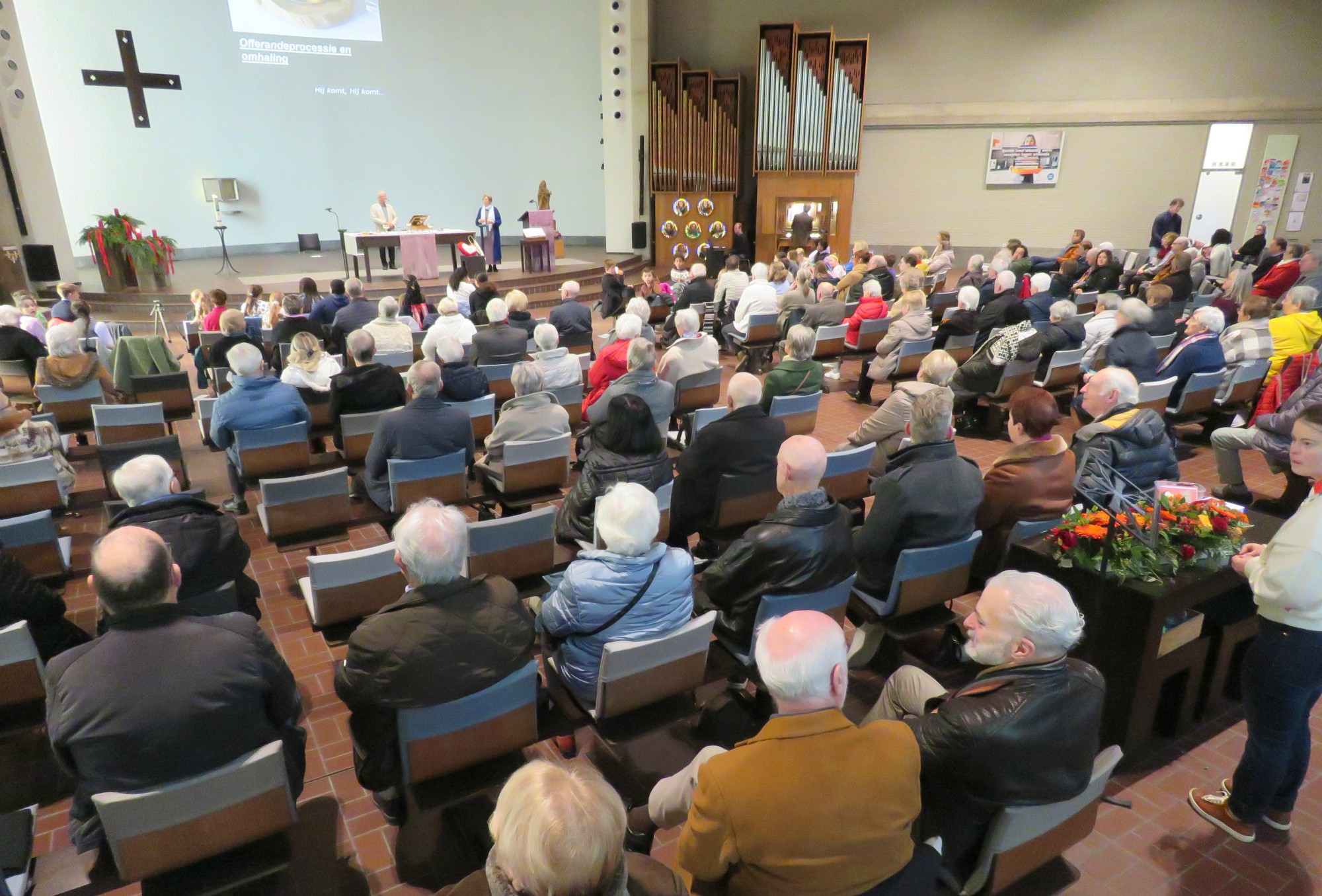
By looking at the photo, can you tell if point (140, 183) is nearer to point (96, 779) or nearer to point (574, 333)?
point (574, 333)

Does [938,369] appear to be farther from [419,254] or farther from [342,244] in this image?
[342,244]

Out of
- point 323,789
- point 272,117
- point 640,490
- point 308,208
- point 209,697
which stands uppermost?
point 272,117

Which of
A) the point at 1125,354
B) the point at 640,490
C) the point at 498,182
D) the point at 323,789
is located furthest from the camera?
the point at 498,182

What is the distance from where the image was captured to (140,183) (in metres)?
13.7

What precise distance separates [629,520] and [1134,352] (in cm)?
480

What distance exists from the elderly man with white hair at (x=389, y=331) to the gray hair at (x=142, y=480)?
12.1 feet

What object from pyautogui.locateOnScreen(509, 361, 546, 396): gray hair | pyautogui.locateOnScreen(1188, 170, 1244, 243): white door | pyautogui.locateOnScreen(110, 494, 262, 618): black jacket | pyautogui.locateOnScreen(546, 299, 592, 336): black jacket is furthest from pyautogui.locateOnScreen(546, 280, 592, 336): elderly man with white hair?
pyautogui.locateOnScreen(1188, 170, 1244, 243): white door

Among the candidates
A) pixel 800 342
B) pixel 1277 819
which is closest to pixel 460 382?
pixel 800 342

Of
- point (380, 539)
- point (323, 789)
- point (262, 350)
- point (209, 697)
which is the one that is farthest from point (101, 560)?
point (262, 350)

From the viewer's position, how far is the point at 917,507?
3113 millimetres

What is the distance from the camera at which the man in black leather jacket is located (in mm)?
2752

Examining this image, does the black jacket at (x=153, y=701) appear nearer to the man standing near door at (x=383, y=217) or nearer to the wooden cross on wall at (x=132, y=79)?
the man standing near door at (x=383, y=217)

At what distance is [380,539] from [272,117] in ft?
42.3

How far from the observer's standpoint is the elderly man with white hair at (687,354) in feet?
19.2
